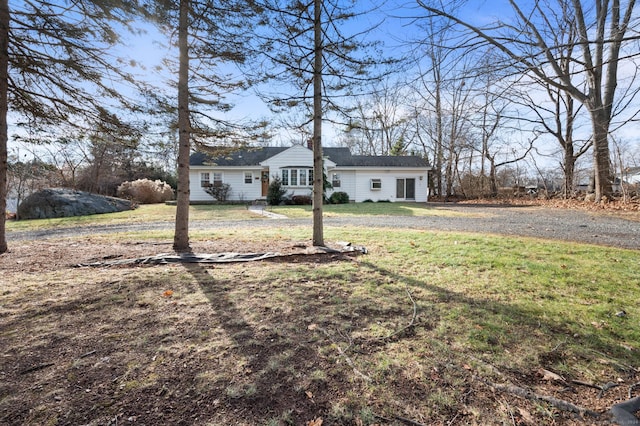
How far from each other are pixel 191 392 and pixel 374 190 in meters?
20.7

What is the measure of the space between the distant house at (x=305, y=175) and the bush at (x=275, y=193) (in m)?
1.10

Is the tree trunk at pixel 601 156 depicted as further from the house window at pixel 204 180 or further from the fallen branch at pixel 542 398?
the house window at pixel 204 180

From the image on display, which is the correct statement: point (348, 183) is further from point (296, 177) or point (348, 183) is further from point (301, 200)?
point (301, 200)

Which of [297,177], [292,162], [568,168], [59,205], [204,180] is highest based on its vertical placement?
[292,162]

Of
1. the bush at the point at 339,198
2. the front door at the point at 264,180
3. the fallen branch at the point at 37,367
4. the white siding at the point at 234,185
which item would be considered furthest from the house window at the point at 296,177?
the fallen branch at the point at 37,367

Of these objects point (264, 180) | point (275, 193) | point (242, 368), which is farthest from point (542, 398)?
point (264, 180)

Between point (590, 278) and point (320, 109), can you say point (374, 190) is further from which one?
point (590, 278)

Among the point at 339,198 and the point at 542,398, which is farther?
the point at 339,198

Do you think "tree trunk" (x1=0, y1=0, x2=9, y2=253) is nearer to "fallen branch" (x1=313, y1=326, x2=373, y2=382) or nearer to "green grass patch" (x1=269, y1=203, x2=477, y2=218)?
"fallen branch" (x1=313, y1=326, x2=373, y2=382)

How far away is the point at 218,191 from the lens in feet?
66.7

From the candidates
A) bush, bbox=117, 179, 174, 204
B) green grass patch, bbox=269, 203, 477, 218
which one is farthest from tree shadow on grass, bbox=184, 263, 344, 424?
bush, bbox=117, 179, 174, 204

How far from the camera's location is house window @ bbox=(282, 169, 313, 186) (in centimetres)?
2014

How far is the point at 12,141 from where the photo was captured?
16.7ft

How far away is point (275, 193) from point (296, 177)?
2.23 meters
